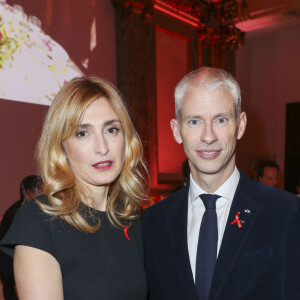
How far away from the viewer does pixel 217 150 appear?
177 centimetres

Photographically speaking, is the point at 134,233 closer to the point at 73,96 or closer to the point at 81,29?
the point at 73,96

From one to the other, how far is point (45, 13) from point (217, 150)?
12.1ft

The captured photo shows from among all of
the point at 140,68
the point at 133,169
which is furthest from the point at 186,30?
the point at 133,169

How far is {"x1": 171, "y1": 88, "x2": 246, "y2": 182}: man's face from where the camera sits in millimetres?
1767

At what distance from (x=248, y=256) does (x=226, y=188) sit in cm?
35

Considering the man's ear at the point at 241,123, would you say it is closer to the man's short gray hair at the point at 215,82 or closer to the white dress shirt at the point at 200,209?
the man's short gray hair at the point at 215,82

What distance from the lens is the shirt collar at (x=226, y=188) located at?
5.85 ft

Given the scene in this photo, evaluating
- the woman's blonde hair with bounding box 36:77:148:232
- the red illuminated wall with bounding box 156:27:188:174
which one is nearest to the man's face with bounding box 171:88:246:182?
the woman's blonde hair with bounding box 36:77:148:232

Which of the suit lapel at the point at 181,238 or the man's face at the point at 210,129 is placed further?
the man's face at the point at 210,129

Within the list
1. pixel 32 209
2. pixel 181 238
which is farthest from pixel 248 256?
pixel 32 209

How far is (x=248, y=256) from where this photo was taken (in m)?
1.56

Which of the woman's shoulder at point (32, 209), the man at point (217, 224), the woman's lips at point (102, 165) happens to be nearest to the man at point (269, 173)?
the man at point (217, 224)

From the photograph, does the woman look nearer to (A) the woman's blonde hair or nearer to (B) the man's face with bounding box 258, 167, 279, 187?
(A) the woman's blonde hair

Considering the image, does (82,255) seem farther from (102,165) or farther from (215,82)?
(215,82)
